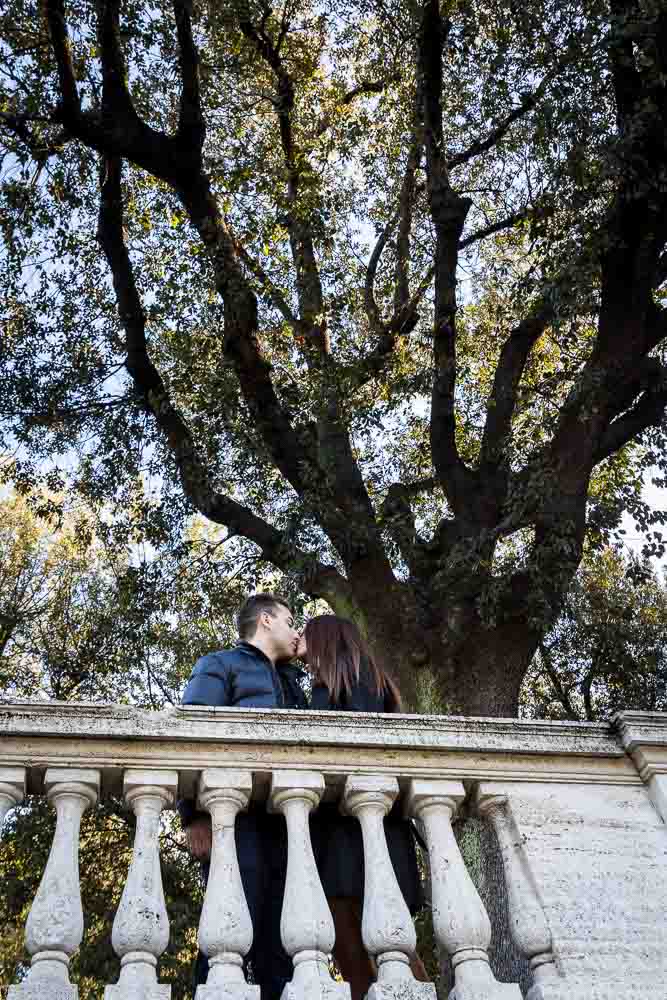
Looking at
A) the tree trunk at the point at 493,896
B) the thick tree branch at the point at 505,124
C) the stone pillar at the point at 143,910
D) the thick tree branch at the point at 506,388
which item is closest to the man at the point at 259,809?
the stone pillar at the point at 143,910

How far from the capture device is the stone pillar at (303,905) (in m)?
3.28

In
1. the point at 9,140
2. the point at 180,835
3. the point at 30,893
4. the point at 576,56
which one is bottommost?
the point at 30,893

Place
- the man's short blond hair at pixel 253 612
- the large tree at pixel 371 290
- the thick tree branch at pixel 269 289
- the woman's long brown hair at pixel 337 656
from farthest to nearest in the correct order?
the thick tree branch at pixel 269 289, the large tree at pixel 371 290, the man's short blond hair at pixel 253 612, the woman's long brown hair at pixel 337 656

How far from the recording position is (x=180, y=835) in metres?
12.3

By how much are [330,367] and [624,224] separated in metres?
3.28

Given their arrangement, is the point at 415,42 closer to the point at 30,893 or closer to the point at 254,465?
the point at 254,465

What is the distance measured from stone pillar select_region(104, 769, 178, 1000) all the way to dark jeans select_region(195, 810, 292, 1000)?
387mm

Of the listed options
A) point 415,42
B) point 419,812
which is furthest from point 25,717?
point 415,42

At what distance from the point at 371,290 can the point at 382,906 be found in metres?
11.2

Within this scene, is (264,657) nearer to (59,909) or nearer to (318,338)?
(59,909)

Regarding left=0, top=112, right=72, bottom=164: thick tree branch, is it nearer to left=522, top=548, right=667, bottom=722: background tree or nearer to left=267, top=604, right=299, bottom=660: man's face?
left=267, top=604, right=299, bottom=660: man's face

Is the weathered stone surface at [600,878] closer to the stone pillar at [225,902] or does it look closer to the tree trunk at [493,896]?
the tree trunk at [493,896]

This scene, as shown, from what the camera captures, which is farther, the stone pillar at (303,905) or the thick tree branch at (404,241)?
the thick tree branch at (404,241)

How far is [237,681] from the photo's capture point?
488 cm
